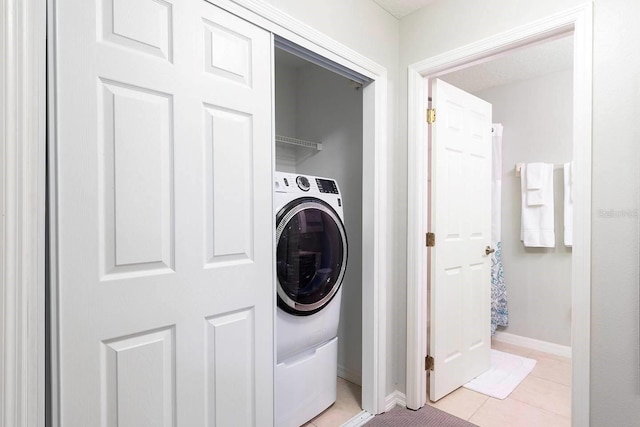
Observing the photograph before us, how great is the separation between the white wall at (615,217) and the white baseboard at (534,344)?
176 centimetres

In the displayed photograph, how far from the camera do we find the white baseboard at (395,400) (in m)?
2.13

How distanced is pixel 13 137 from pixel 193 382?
95 cm

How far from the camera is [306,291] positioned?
1.90 m

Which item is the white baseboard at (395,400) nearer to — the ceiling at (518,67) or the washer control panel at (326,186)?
the washer control panel at (326,186)

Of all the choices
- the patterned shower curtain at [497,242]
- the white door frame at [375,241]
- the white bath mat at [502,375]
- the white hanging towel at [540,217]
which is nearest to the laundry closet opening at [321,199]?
the white door frame at [375,241]

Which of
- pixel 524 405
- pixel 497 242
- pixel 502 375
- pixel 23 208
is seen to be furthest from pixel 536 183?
pixel 23 208

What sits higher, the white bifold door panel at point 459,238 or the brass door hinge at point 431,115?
the brass door hinge at point 431,115

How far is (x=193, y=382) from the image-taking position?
1.23 m

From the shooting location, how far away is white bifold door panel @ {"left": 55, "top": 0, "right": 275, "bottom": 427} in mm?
985

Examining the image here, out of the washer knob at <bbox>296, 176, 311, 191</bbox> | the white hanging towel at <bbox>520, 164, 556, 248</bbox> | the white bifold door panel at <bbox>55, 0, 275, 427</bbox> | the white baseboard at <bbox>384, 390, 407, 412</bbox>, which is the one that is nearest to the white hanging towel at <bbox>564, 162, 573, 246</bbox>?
the white hanging towel at <bbox>520, 164, 556, 248</bbox>

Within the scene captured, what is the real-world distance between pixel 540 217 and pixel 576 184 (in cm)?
169

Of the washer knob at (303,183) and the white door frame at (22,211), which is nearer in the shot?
the white door frame at (22,211)

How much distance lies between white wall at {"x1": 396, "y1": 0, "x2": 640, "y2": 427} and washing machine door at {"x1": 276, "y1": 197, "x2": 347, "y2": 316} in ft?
4.09

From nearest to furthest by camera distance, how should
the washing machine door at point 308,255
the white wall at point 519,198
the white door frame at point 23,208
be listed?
the white door frame at point 23,208 → the washing machine door at point 308,255 → the white wall at point 519,198
